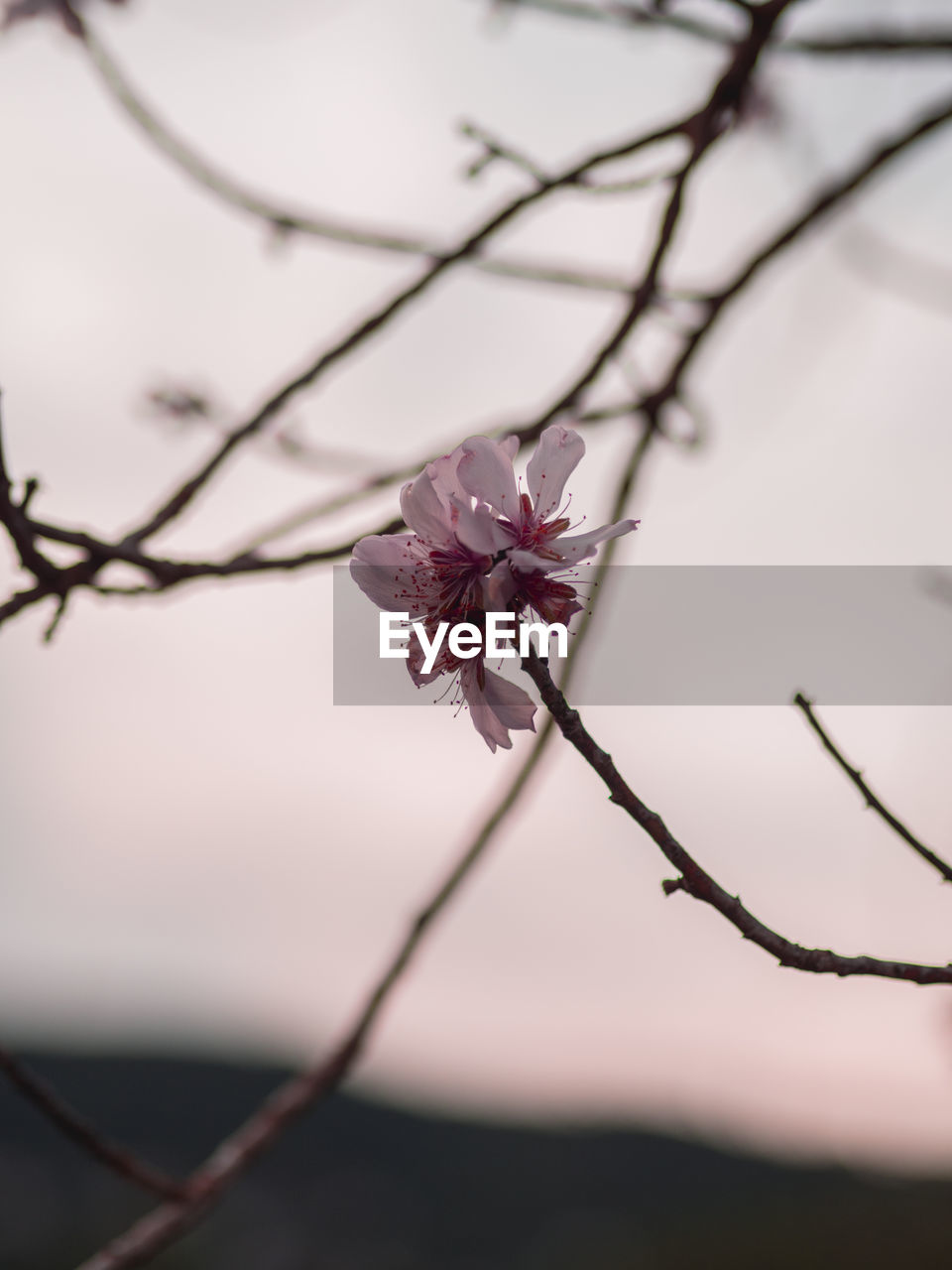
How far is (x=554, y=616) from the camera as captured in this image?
1.01m

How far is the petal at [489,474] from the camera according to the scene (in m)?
0.95

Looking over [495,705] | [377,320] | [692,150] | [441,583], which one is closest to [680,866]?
[495,705]

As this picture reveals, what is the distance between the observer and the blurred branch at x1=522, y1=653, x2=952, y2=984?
0.82 metres

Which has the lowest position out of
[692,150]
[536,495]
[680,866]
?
[680,866]

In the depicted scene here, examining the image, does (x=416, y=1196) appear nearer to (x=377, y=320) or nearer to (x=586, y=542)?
(x=377, y=320)

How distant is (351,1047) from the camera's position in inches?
74.1

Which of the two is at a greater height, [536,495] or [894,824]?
[536,495]

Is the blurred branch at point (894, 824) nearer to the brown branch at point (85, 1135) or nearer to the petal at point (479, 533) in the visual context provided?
the petal at point (479, 533)

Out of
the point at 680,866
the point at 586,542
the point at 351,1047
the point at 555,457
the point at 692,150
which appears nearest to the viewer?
the point at 680,866

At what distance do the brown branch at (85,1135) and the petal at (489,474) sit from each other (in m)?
1.00

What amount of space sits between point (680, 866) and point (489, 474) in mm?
405

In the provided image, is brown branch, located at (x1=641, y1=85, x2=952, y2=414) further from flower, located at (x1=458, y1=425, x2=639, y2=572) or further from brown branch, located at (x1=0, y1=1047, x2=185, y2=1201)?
brown branch, located at (x1=0, y1=1047, x2=185, y2=1201)

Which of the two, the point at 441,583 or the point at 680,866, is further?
the point at 441,583

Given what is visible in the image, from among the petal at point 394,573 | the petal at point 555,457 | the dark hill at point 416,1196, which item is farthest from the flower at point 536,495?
the dark hill at point 416,1196
